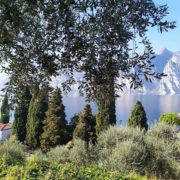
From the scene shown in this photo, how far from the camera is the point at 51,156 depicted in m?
22.0

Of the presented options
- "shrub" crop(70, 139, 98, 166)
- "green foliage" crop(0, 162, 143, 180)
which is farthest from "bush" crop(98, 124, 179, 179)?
"green foliage" crop(0, 162, 143, 180)

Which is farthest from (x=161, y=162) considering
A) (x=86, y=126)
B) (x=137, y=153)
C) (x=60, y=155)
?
(x=86, y=126)

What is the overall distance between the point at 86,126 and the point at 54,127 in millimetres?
2941

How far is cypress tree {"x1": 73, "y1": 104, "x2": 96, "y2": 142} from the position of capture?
121ft

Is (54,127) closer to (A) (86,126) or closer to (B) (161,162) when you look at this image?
(A) (86,126)

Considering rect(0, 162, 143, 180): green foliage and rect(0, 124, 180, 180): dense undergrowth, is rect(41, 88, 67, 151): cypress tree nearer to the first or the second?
rect(0, 124, 180, 180): dense undergrowth

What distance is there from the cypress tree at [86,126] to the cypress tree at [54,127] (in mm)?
1608

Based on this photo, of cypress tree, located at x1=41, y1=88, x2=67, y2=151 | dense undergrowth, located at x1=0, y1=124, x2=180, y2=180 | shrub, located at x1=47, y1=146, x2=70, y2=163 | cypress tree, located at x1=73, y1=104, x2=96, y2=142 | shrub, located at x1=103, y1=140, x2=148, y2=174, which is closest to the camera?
shrub, located at x1=103, y1=140, x2=148, y2=174

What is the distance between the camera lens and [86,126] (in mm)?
37781

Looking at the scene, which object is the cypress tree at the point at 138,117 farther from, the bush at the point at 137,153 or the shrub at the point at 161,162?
the shrub at the point at 161,162

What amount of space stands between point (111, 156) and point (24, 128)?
2725cm

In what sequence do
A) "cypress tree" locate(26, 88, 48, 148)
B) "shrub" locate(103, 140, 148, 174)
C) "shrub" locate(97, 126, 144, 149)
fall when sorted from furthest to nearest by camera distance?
"cypress tree" locate(26, 88, 48, 148), "shrub" locate(97, 126, 144, 149), "shrub" locate(103, 140, 148, 174)

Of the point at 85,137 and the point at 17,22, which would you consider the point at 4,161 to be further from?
the point at 85,137

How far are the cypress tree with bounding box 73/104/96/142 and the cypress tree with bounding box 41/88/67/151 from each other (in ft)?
5.28
